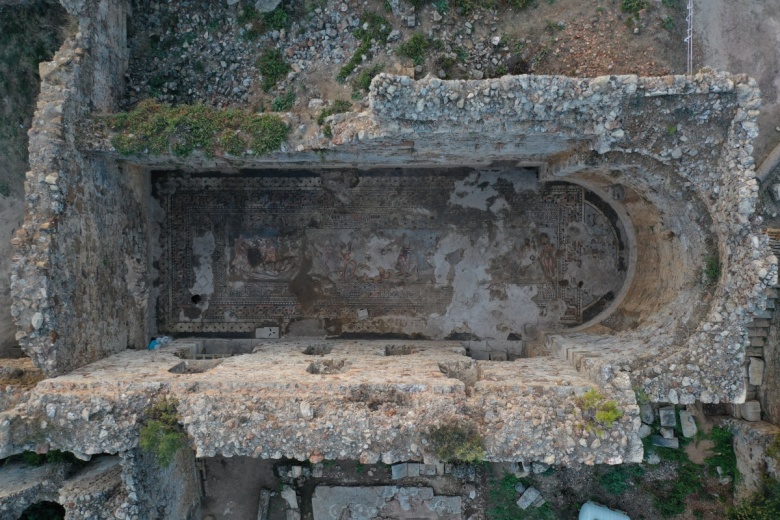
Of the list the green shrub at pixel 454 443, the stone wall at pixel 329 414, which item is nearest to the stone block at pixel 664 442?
the stone wall at pixel 329 414

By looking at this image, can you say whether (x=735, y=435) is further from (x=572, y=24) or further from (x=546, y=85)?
(x=572, y=24)

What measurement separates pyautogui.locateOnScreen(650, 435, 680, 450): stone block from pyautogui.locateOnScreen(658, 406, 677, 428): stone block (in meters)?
0.23

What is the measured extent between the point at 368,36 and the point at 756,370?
7.73 m

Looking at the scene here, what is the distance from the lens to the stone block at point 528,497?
7.93 meters

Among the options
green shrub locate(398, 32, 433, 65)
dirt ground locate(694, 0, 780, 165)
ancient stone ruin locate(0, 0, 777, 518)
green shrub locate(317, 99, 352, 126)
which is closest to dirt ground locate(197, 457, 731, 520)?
ancient stone ruin locate(0, 0, 777, 518)

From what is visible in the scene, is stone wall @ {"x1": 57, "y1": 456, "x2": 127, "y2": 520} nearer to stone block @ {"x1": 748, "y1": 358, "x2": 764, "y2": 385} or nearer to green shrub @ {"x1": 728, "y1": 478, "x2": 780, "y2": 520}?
green shrub @ {"x1": 728, "y1": 478, "x2": 780, "y2": 520}

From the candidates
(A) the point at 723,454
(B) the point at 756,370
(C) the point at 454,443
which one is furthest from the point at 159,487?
(B) the point at 756,370

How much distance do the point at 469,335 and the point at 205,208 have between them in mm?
5265

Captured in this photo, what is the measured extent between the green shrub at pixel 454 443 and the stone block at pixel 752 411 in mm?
4737

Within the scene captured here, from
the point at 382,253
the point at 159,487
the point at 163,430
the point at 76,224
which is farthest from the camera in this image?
the point at 382,253

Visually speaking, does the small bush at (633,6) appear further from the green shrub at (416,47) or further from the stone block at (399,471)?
the stone block at (399,471)

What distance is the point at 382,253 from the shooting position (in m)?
9.24

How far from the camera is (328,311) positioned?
9281 millimetres

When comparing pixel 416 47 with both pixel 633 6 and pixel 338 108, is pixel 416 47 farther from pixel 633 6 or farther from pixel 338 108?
pixel 633 6
